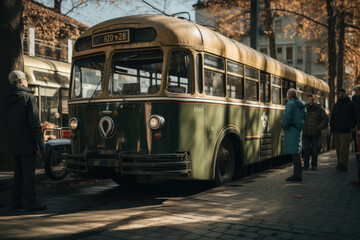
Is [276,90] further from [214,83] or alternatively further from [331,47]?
[331,47]

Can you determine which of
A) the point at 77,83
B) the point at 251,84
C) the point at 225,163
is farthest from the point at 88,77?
the point at 251,84

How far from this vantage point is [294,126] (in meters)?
8.39

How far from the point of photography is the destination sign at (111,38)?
7.16 meters

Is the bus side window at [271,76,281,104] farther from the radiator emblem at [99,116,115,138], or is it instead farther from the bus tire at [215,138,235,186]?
the radiator emblem at [99,116,115,138]

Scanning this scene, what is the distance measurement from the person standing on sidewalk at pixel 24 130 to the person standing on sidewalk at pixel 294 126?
186 inches

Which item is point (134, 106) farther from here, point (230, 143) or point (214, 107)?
point (230, 143)

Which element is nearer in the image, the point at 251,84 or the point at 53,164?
the point at 53,164

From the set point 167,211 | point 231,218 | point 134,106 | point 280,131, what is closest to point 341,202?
point 231,218

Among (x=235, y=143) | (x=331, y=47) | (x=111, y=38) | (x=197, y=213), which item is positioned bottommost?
(x=197, y=213)

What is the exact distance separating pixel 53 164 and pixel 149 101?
11.0 ft

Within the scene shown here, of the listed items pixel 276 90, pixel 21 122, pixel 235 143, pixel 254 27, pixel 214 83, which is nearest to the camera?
pixel 21 122

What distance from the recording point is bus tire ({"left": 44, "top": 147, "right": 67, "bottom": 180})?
8.95 m

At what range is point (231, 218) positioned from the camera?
17.6ft

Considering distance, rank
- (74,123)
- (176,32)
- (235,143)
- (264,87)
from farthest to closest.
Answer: (264,87)
(235,143)
(74,123)
(176,32)
